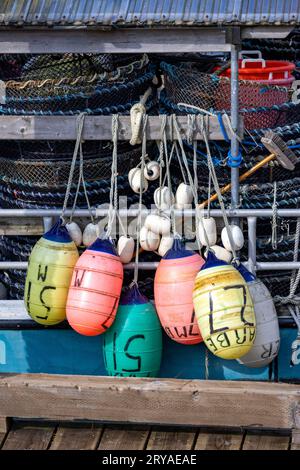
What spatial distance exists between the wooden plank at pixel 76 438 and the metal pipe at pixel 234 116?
157 centimetres

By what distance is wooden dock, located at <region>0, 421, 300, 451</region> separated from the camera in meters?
5.79

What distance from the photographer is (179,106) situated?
6398mm

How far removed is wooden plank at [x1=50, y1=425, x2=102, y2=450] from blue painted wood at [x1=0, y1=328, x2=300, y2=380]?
0.51m

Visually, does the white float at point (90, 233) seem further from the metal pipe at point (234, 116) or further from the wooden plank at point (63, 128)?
the metal pipe at point (234, 116)

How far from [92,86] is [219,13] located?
1.00 m

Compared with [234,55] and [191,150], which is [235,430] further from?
[234,55]

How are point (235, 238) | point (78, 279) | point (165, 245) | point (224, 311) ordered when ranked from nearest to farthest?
1. point (224, 311)
2. point (78, 279)
3. point (235, 238)
4. point (165, 245)

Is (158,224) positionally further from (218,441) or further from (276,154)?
(218,441)

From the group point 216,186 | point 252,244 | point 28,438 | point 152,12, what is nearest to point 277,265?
point 252,244

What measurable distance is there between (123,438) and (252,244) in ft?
4.68

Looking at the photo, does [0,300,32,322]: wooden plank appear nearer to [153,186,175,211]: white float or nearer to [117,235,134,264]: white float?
[117,235,134,264]: white float

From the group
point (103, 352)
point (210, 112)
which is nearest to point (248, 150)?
point (210, 112)

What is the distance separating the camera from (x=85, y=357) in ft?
21.0

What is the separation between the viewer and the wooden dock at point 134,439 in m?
5.79
